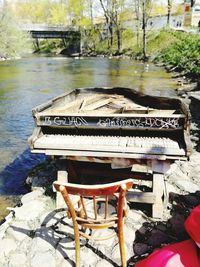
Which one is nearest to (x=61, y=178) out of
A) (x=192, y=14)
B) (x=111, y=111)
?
(x=111, y=111)

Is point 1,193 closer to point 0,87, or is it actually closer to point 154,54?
point 0,87

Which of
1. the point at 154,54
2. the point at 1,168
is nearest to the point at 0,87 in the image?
the point at 1,168

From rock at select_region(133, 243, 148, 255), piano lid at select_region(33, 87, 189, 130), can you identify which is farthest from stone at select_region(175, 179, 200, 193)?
rock at select_region(133, 243, 148, 255)

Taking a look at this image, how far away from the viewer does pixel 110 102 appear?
26.8ft

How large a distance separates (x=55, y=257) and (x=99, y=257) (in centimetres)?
63

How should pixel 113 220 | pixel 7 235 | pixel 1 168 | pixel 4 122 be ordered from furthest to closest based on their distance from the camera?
pixel 4 122
pixel 1 168
pixel 7 235
pixel 113 220

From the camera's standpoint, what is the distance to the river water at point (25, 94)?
29.9ft

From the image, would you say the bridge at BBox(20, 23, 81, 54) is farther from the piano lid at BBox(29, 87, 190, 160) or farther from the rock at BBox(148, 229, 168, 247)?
the rock at BBox(148, 229, 168, 247)

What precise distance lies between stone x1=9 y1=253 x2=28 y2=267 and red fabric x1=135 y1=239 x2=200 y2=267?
1.65 metres

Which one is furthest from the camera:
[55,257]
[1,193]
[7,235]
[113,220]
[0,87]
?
[0,87]

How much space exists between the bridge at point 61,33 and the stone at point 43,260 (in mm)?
55421

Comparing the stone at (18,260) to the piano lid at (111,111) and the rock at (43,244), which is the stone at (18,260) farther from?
the piano lid at (111,111)

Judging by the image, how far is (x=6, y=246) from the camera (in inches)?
184

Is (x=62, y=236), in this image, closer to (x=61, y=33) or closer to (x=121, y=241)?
(x=121, y=241)
